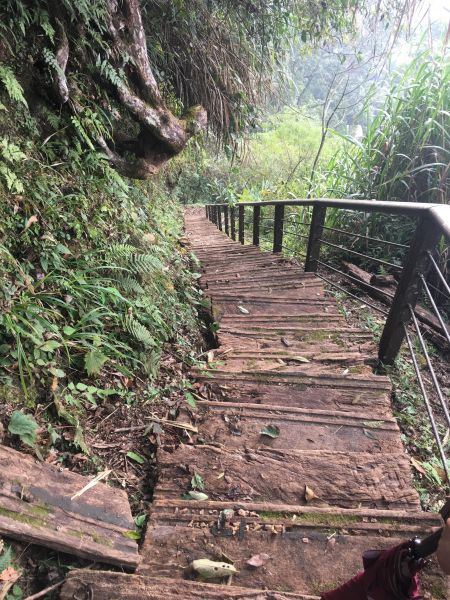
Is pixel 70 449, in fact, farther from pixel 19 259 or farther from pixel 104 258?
pixel 104 258

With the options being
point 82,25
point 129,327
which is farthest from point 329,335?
point 82,25

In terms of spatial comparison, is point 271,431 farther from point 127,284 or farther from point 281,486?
point 127,284

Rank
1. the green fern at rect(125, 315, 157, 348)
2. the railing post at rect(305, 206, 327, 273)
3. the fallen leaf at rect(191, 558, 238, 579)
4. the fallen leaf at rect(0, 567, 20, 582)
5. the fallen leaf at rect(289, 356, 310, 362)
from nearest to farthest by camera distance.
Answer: the fallen leaf at rect(0, 567, 20, 582) < the fallen leaf at rect(191, 558, 238, 579) < the green fern at rect(125, 315, 157, 348) < the fallen leaf at rect(289, 356, 310, 362) < the railing post at rect(305, 206, 327, 273)

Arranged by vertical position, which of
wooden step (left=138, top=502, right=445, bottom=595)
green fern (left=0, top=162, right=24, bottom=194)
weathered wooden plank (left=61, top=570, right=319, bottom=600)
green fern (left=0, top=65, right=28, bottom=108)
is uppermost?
green fern (left=0, top=65, right=28, bottom=108)

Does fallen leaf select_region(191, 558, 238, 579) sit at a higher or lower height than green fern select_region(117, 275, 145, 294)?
lower

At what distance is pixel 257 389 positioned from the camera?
2.05 meters

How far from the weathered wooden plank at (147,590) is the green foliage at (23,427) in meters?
0.51

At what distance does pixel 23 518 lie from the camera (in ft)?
3.56

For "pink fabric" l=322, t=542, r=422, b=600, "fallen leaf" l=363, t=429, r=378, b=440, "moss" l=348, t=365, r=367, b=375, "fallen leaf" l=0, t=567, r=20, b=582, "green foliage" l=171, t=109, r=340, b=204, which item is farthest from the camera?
"green foliage" l=171, t=109, r=340, b=204

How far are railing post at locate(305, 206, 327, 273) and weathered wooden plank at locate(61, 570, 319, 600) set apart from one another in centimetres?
314

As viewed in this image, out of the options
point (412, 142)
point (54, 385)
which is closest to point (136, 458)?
point (54, 385)

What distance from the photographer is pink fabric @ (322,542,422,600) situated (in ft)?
2.58

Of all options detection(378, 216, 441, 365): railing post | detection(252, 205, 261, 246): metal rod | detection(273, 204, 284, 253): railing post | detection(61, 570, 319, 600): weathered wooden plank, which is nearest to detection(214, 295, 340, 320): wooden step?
detection(378, 216, 441, 365): railing post

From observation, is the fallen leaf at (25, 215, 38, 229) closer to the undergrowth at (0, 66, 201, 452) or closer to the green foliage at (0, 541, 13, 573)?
the undergrowth at (0, 66, 201, 452)
